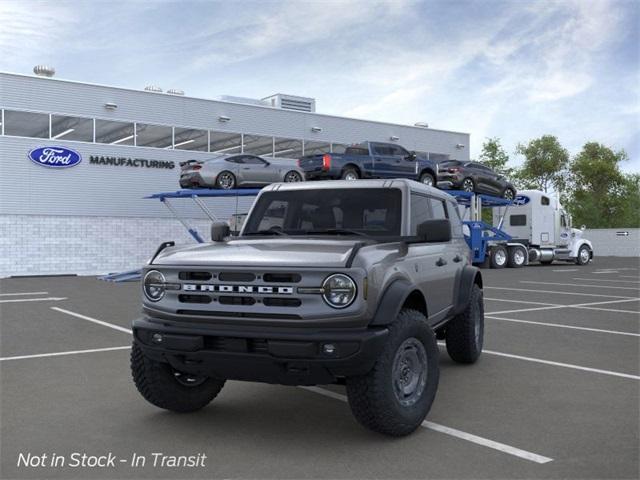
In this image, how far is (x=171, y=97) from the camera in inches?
1168

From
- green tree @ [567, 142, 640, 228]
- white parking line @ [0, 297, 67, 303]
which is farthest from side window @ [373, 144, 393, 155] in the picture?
green tree @ [567, 142, 640, 228]

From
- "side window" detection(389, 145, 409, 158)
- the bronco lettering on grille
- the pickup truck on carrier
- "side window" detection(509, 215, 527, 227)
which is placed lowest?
the bronco lettering on grille

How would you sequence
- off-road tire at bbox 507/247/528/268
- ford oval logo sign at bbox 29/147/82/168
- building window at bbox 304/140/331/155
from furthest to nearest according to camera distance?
building window at bbox 304/140/331/155 < off-road tire at bbox 507/247/528/268 < ford oval logo sign at bbox 29/147/82/168

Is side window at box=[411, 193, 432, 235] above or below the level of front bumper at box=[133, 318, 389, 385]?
above

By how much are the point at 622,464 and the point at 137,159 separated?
26.9 m

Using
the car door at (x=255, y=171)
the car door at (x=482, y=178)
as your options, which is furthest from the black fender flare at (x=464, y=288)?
the car door at (x=482, y=178)

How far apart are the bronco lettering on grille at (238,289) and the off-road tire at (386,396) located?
75 cm

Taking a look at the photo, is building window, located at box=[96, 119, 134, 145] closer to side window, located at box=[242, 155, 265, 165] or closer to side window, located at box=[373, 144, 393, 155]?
side window, located at box=[242, 155, 265, 165]

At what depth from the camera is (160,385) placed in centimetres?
504

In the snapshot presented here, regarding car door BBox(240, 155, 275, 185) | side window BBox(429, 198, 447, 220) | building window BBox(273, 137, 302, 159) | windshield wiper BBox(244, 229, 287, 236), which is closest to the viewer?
windshield wiper BBox(244, 229, 287, 236)

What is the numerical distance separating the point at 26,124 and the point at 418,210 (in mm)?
24104

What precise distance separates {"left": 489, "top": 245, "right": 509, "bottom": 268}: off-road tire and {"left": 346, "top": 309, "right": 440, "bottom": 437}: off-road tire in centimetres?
2579

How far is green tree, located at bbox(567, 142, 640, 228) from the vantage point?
228ft

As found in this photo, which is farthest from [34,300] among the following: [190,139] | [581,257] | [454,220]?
[581,257]
